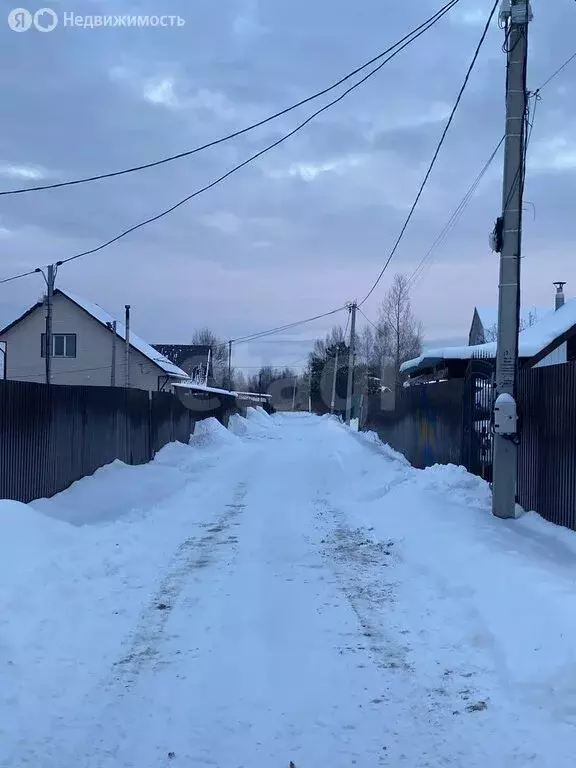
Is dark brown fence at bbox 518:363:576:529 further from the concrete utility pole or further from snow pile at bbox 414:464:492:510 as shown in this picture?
snow pile at bbox 414:464:492:510

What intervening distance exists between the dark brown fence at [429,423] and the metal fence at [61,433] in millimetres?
6938

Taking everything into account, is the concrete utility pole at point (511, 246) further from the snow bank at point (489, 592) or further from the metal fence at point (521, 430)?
the snow bank at point (489, 592)

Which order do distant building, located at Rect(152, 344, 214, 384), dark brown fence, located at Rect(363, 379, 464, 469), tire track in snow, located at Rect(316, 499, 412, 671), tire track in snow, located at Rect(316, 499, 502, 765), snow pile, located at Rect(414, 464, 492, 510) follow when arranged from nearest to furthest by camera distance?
tire track in snow, located at Rect(316, 499, 502, 765) < tire track in snow, located at Rect(316, 499, 412, 671) < snow pile, located at Rect(414, 464, 492, 510) < dark brown fence, located at Rect(363, 379, 464, 469) < distant building, located at Rect(152, 344, 214, 384)

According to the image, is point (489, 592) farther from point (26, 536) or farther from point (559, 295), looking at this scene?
point (559, 295)

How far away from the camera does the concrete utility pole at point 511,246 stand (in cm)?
947

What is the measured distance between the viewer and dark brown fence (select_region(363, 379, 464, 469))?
13938mm

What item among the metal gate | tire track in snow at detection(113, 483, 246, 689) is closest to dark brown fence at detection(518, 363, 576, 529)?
the metal gate

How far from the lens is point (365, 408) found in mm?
37844

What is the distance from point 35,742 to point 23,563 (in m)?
3.38

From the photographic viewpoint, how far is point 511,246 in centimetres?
962

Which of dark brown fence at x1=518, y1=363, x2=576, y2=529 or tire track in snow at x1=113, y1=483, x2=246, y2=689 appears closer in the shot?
tire track in snow at x1=113, y1=483, x2=246, y2=689

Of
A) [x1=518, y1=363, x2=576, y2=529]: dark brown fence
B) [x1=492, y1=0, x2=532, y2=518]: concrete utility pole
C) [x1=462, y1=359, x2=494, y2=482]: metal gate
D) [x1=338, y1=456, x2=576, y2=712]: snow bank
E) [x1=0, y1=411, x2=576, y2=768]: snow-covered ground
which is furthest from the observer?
[x1=462, y1=359, x2=494, y2=482]: metal gate

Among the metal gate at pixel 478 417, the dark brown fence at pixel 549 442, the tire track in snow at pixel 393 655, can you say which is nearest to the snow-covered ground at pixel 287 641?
the tire track in snow at pixel 393 655

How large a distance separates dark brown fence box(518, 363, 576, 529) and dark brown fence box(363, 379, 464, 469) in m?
3.31
